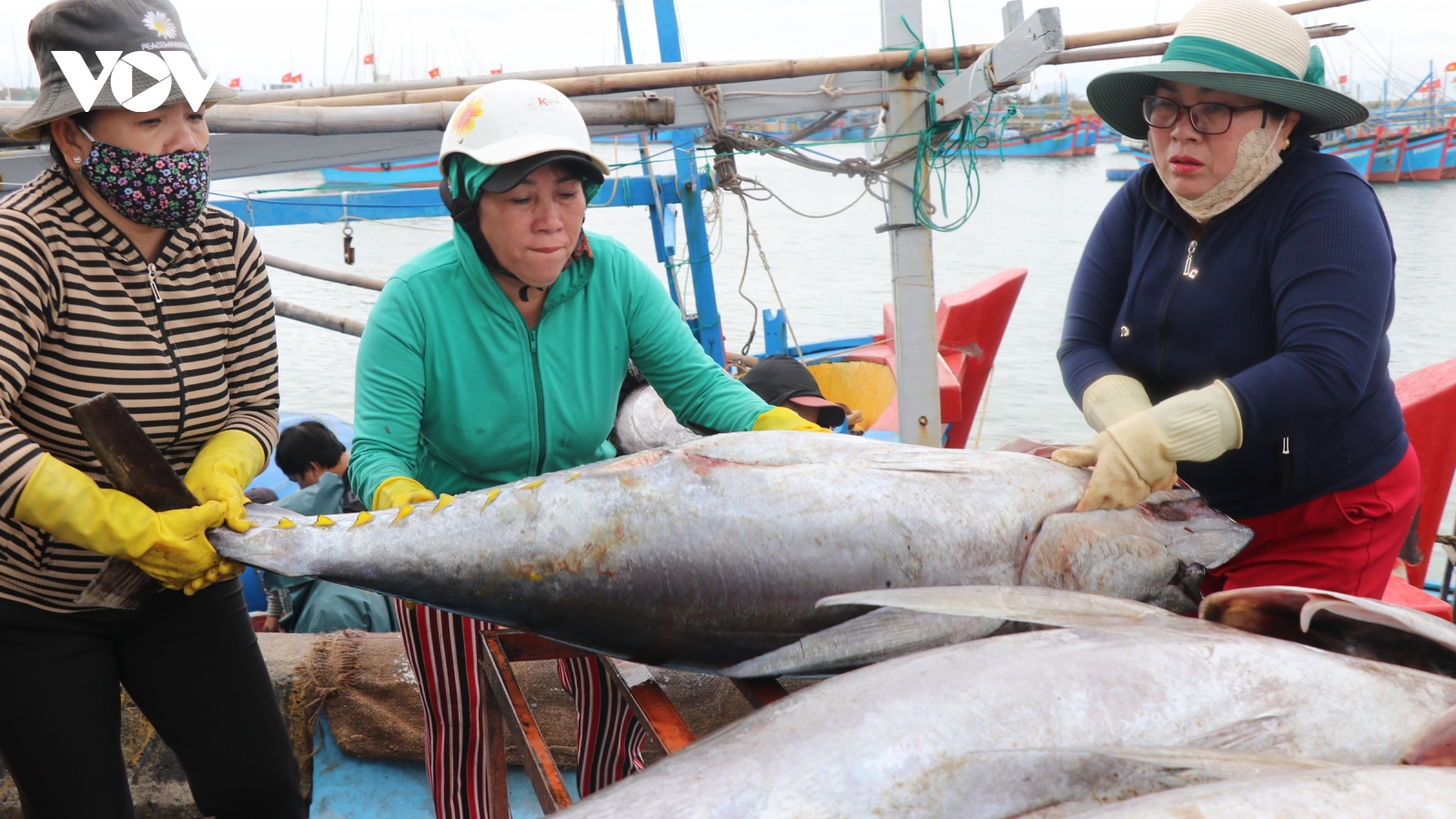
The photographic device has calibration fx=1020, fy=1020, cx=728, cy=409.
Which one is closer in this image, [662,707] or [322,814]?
[662,707]

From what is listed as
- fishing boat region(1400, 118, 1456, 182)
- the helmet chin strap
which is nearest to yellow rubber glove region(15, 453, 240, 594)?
the helmet chin strap

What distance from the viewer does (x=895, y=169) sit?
14.7 feet

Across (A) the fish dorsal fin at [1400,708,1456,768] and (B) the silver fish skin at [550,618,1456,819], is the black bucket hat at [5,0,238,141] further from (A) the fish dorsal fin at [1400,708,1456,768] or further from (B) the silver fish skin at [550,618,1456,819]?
(A) the fish dorsal fin at [1400,708,1456,768]

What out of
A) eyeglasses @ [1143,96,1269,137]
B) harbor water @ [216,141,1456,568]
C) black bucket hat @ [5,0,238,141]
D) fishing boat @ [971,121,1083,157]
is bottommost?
harbor water @ [216,141,1456,568]

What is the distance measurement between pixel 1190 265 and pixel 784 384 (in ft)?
9.29

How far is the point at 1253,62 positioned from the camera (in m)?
2.03

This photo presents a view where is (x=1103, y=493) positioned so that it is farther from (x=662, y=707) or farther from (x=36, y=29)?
(x=36, y=29)

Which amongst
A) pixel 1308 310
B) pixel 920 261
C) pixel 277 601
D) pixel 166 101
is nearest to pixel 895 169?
pixel 920 261

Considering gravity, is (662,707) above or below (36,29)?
below

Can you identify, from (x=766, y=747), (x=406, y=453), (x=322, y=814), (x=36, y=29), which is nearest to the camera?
(x=766, y=747)

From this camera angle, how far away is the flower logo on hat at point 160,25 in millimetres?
2057

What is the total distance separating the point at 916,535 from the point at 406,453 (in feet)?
3.72

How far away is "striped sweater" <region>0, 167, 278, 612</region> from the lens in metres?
1.90

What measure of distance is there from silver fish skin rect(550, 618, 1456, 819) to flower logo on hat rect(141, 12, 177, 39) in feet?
5.75
